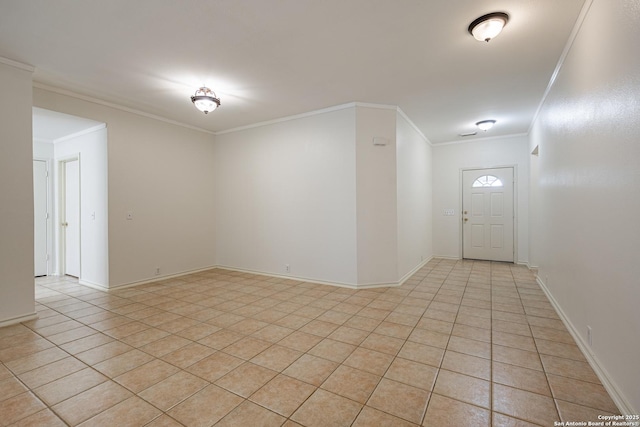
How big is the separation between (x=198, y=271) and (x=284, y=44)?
461 cm

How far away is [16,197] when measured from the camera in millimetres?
3188

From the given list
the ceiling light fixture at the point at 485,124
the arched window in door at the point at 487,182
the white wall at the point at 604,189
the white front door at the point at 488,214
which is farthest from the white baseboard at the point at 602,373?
the arched window in door at the point at 487,182

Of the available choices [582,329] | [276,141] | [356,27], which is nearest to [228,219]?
[276,141]

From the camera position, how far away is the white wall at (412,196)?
4.86 metres

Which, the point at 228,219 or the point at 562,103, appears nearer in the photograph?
the point at 562,103

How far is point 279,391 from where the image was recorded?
199 cm

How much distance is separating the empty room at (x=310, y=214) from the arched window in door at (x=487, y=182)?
6 centimetres

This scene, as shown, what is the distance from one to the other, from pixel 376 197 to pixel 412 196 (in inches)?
51.5

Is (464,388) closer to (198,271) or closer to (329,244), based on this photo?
(329,244)

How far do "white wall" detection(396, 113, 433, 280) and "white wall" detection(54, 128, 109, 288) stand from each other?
467 cm

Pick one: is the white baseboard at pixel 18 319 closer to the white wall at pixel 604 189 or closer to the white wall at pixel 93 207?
the white wall at pixel 93 207

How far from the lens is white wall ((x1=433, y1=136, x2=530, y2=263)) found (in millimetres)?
6320

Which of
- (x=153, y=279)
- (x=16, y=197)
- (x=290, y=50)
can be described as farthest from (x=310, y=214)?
(x=16, y=197)

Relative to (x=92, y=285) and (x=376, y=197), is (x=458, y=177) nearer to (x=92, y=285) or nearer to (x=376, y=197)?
(x=376, y=197)
